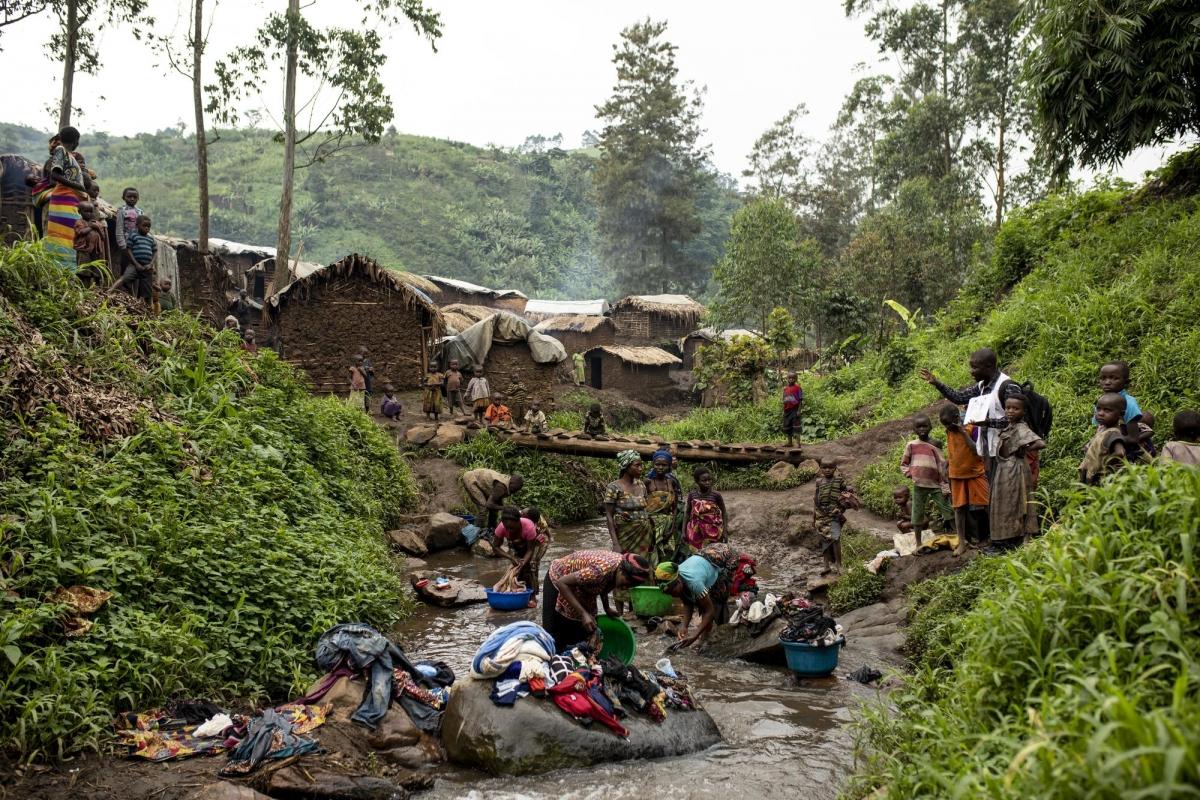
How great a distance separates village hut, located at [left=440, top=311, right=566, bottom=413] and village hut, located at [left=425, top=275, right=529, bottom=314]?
13444mm

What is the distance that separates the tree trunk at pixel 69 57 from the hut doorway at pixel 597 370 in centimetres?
1952

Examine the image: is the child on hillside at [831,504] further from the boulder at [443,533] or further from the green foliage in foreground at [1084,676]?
the boulder at [443,533]

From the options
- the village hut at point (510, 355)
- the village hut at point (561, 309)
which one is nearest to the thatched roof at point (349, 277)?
the village hut at point (510, 355)

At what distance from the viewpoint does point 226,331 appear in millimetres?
11680

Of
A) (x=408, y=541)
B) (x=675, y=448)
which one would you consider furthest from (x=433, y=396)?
(x=408, y=541)

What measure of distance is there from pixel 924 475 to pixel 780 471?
6.25 m

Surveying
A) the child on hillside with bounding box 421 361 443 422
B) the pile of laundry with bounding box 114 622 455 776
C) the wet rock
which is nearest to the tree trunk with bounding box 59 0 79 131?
the child on hillside with bounding box 421 361 443 422

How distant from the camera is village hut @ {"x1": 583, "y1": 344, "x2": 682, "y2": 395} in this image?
32938mm

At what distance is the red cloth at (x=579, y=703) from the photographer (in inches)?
225

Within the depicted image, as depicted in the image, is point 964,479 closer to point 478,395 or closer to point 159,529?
point 159,529

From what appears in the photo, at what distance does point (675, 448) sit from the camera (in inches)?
618

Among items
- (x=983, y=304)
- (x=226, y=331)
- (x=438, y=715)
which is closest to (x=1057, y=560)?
(x=438, y=715)

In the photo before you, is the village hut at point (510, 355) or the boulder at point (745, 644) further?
the village hut at point (510, 355)

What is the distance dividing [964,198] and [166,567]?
31.7 meters
